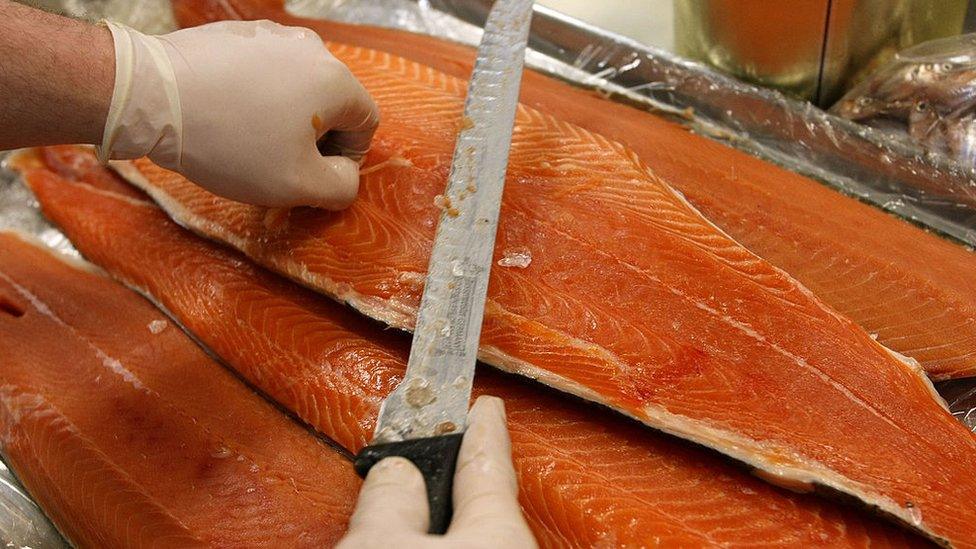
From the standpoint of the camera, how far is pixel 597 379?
221 centimetres

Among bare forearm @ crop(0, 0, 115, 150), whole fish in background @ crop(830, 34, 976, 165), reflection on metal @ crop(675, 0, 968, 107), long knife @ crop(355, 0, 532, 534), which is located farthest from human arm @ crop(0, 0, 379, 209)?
whole fish in background @ crop(830, 34, 976, 165)

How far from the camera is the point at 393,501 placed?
6.02 ft

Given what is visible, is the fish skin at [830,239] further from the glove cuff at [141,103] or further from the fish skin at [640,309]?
the glove cuff at [141,103]

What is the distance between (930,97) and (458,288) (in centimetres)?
199

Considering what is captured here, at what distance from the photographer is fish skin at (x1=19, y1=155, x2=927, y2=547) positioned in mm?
2041

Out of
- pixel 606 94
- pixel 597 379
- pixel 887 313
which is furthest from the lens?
pixel 606 94

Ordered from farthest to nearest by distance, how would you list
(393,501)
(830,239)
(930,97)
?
1. (930,97)
2. (830,239)
3. (393,501)

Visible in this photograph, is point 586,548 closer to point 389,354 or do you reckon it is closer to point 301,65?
point 389,354

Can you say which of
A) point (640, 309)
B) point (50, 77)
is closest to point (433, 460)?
point (640, 309)

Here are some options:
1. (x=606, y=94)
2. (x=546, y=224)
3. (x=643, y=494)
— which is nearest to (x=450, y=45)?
(x=606, y=94)

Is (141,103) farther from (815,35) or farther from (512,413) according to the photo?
(815,35)

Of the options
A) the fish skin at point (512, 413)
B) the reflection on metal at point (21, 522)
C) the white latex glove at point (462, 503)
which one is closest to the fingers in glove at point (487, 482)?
the white latex glove at point (462, 503)

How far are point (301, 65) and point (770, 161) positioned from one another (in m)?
1.86

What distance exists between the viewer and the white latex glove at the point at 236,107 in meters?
2.31
